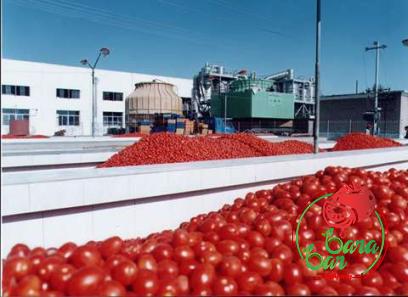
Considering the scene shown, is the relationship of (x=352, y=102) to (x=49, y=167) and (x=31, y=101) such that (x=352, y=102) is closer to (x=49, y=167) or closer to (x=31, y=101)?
(x=31, y=101)

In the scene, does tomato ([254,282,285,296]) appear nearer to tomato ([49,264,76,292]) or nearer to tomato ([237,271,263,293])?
tomato ([237,271,263,293])

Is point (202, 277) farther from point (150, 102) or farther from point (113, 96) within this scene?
point (113, 96)

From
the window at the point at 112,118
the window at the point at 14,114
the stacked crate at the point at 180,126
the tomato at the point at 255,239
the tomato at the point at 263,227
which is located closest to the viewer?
the tomato at the point at 255,239

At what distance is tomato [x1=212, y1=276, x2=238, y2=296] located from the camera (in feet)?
8.39

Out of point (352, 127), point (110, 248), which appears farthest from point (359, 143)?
point (352, 127)

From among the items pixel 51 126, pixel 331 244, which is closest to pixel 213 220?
pixel 331 244

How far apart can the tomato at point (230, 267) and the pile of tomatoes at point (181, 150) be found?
3.46 meters

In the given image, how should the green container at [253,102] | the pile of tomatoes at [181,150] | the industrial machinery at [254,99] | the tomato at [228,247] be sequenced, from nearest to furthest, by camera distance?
the tomato at [228,247], the pile of tomatoes at [181,150], the green container at [253,102], the industrial machinery at [254,99]

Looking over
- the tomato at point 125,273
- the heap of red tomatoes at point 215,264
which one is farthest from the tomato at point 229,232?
the tomato at point 125,273

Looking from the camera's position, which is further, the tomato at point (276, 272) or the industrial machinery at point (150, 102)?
the industrial machinery at point (150, 102)

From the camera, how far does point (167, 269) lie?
2.64 metres

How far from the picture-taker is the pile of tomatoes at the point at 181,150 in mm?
6277

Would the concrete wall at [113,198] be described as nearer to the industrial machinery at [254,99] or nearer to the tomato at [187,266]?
the tomato at [187,266]

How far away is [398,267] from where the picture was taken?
3172 mm
